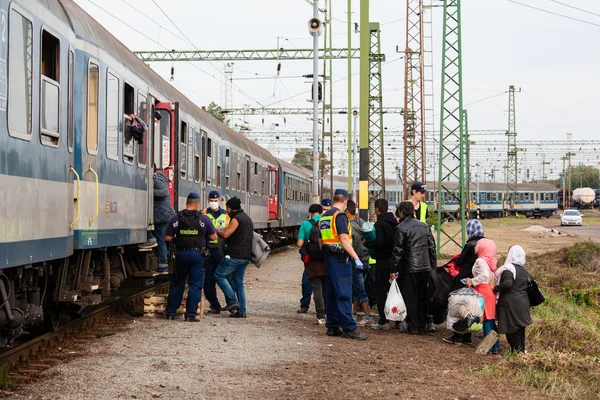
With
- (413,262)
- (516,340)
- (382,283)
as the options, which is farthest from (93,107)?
(516,340)

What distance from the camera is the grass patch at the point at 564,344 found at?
8.41 meters

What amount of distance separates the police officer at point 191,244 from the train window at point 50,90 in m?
3.85

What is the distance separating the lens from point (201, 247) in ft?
40.8

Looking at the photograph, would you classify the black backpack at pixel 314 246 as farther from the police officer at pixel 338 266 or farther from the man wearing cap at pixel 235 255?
the man wearing cap at pixel 235 255

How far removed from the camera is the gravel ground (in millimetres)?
7645

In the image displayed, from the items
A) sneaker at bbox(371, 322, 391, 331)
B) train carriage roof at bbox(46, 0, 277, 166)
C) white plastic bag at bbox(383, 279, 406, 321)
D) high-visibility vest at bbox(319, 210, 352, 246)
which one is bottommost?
sneaker at bbox(371, 322, 391, 331)

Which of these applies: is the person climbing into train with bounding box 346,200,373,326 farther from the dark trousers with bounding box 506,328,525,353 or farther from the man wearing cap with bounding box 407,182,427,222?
the dark trousers with bounding box 506,328,525,353

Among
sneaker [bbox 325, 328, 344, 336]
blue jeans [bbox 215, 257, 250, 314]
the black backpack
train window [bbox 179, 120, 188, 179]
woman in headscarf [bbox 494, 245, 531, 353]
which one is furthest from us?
train window [bbox 179, 120, 188, 179]

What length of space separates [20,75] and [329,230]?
4.90 m

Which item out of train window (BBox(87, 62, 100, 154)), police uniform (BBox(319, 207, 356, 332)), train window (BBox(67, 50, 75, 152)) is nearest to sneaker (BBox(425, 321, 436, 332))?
police uniform (BBox(319, 207, 356, 332))

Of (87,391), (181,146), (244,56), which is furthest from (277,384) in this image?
(244,56)

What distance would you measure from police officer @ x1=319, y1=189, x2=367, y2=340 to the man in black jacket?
892 millimetres

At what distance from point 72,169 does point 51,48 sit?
1.28m

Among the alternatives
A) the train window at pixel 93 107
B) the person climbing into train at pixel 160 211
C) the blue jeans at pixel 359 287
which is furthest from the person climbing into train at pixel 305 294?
the train window at pixel 93 107
